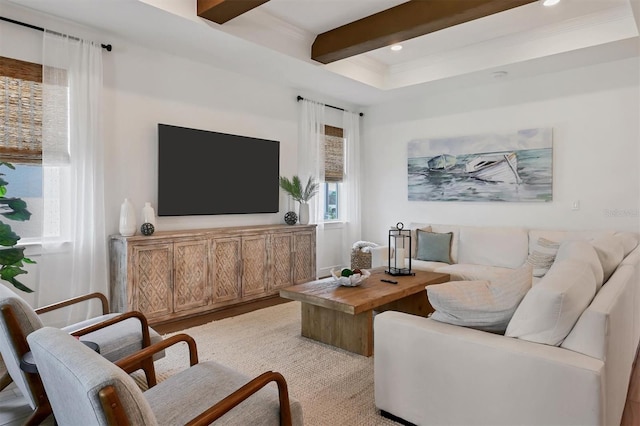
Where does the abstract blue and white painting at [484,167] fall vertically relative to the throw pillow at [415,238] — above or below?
above

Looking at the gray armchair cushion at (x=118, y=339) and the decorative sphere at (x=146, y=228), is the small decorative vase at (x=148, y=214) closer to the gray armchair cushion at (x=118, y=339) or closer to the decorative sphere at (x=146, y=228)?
the decorative sphere at (x=146, y=228)


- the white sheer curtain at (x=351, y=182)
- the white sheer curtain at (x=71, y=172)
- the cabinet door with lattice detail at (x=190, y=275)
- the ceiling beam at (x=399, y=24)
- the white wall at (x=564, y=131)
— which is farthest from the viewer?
the white sheer curtain at (x=351, y=182)

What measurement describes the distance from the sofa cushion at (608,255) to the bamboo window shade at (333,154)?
383 cm

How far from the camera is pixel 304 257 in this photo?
17.4 feet

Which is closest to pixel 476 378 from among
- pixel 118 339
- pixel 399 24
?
pixel 118 339

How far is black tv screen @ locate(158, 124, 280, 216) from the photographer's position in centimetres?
425

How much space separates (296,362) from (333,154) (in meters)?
3.89

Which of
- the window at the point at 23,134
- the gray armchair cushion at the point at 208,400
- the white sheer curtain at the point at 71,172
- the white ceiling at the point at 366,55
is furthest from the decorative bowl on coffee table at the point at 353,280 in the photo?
the window at the point at 23,134

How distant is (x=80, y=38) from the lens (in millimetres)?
3609

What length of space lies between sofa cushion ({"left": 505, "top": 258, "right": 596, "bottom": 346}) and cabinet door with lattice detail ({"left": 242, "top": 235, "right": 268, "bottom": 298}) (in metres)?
3.24

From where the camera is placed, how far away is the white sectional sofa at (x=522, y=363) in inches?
Answer: 62.5

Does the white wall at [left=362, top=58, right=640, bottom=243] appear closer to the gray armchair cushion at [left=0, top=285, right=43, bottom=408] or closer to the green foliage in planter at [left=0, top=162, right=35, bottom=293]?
the green foliage in planter at [left=0, top=162, right=35, bottom=293]

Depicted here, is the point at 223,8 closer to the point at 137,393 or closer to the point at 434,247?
the point at 137,393

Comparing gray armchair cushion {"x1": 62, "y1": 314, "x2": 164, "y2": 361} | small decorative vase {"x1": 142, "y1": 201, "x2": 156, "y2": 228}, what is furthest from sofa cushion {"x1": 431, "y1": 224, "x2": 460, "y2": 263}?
gray armchair cushion {"x1": 62, "y1": 314, "x2": 164, "y2": 361}
